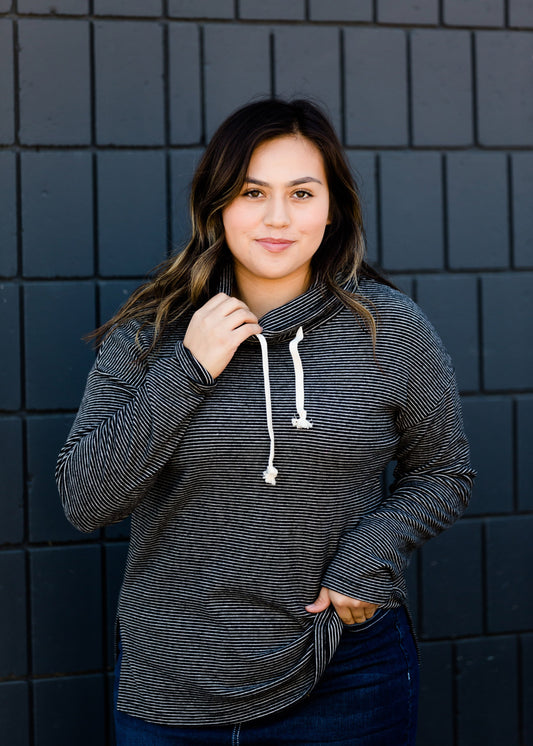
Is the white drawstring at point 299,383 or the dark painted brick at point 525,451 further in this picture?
the dark painted brick at point 525,451

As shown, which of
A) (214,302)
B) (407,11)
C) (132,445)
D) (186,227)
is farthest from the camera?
(407,11)

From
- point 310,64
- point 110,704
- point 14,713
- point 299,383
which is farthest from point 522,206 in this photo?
point 14,713

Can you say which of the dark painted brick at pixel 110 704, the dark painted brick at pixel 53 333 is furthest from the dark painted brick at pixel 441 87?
the dark painted brick at pixel 110 704

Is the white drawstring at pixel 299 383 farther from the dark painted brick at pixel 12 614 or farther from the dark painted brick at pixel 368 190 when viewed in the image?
the dark painted brick at pixel 12 614

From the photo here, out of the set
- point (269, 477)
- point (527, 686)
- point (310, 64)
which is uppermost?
point (310, 64)

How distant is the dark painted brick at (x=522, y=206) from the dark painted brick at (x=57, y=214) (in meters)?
1.33

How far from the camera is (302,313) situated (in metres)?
1.64

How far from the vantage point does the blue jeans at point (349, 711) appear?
1526mm

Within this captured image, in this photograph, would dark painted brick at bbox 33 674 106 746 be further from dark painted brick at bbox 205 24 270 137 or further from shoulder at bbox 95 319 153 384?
dark painted brick at bbox 205 24 270 137

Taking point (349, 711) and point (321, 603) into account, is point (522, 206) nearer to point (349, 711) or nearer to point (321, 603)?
point (321, 603)

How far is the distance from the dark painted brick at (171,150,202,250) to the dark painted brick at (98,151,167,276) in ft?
0.10

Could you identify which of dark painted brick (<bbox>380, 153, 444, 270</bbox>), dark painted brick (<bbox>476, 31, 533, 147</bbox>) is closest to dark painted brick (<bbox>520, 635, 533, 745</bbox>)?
dark painted brick (<bbox>380, 153, 444, 270</bbox>)

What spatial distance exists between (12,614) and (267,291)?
1.30 metres

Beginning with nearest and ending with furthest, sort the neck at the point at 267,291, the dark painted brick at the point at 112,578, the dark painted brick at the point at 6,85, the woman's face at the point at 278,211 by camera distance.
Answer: the woman's face at the point at 278,211, the neck at the point at 267,291, the dark painted brick at the point at 6,85, the dark painted brick at the point at 112,578
